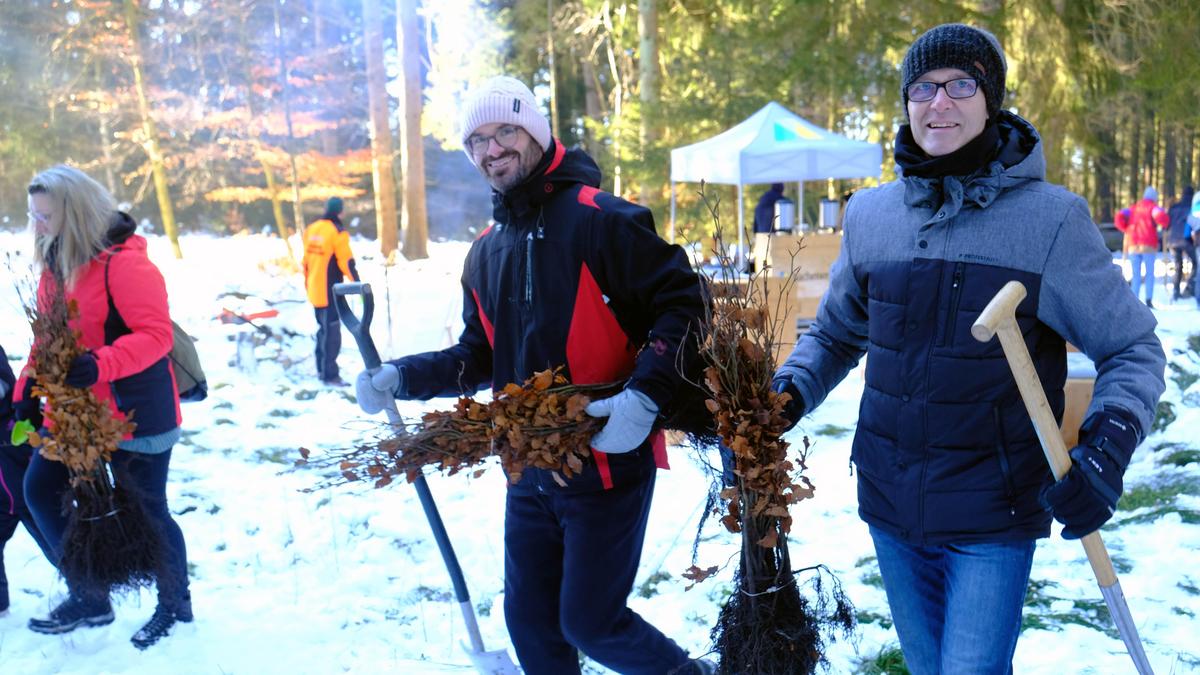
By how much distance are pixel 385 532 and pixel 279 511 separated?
0.82 meters

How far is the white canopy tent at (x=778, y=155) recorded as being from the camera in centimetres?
1163

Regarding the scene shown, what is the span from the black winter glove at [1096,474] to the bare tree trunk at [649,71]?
15.2 metres

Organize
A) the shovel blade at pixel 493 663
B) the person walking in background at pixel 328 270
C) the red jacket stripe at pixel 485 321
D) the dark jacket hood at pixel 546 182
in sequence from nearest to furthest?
the dark jacket hood at pixel 546 182 → the red jacket stripe at pixel 485 321 → the shovel blade at pixel 493 663 → the person walking in background at pixel 328 270

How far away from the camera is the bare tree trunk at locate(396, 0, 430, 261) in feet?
57.4

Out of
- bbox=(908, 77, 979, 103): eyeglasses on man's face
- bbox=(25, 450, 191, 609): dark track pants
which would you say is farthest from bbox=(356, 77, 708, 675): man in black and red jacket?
bbox=(25, 450, 191, 609): dark track pants

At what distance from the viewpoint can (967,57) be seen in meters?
2.00

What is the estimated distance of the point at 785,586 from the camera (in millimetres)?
2283

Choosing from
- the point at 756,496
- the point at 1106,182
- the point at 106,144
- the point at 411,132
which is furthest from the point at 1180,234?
the point at 106,144

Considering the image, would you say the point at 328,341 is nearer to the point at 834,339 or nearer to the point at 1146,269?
the point at 834,339

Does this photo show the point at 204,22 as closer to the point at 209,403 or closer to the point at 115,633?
the point at 209,403

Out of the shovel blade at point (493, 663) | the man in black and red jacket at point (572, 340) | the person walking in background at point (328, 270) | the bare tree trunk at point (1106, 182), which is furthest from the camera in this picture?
the bare tree trunk at point (1106, 182)

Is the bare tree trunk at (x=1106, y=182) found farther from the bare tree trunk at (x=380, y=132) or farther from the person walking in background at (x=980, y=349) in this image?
the person walking in background at (x=980, y=349)

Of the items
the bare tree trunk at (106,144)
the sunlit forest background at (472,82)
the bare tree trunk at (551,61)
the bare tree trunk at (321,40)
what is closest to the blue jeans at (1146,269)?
the sunlit forest background at (472,82)

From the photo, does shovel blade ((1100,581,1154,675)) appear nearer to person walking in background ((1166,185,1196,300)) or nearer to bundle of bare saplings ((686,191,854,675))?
bundle of bare saplings ((686,191,854,675))
